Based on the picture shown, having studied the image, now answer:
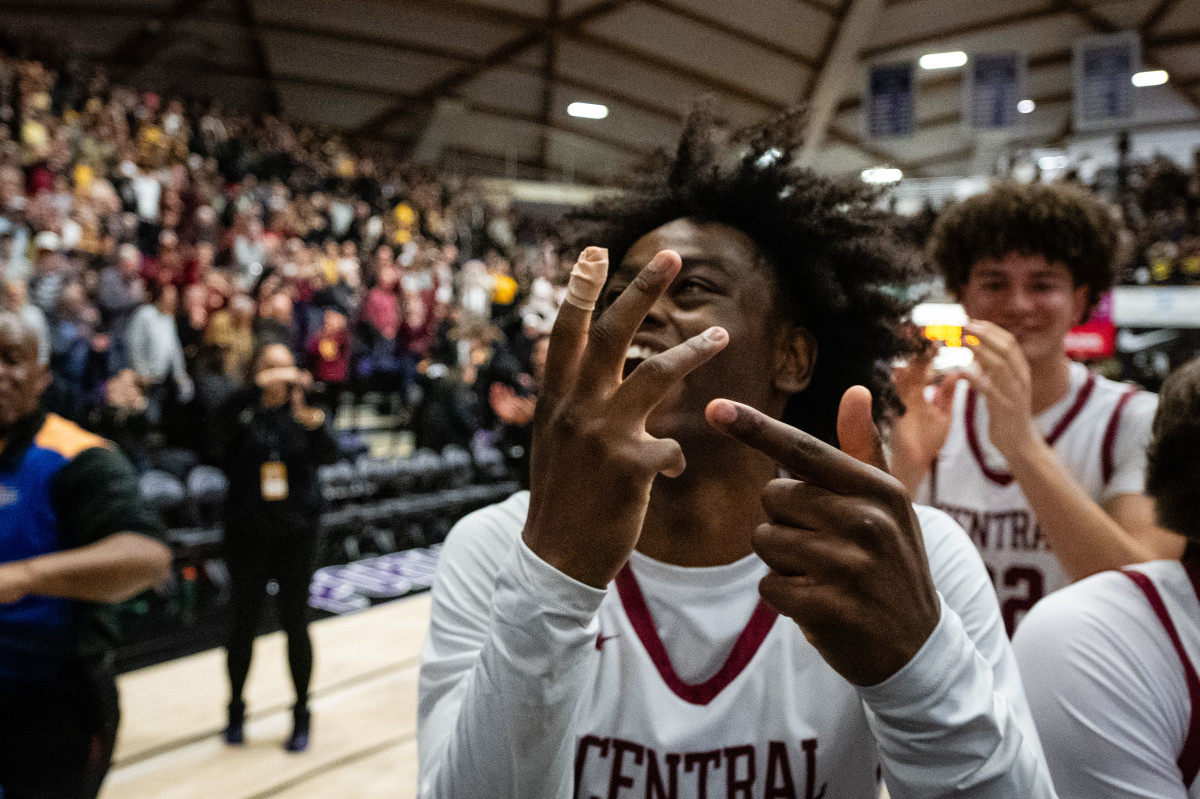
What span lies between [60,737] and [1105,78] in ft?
46.5

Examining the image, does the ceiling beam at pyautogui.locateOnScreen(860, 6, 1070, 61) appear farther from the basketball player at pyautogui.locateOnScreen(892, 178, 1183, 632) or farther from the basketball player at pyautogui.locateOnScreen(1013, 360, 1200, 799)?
the basketball player at pyautogui.locateOnScreen(1013, 360, 1200, 799)

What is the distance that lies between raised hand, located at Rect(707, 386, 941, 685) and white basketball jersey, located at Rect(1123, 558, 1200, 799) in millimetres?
688

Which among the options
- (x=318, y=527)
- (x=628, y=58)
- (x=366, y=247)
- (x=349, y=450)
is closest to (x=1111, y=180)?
(x=628, y=58)

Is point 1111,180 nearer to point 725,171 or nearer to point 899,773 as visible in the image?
point 725,171

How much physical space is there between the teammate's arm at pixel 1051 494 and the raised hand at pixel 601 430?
117 cm

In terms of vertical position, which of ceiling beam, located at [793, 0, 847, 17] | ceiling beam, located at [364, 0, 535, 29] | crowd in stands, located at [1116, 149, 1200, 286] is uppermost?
ceiling beam, located at [364, 0, 535, 29]

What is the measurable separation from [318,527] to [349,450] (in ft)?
11.3

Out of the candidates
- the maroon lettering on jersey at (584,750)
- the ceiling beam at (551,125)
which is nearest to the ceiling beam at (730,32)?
the ceiling beam at (551,125)

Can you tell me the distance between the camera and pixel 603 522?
803 millimetres

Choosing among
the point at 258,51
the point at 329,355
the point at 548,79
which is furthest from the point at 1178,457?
the point at 258,51

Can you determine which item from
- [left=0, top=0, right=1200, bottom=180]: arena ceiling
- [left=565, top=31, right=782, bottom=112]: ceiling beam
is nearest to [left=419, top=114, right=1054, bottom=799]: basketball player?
[left=0, top=0, right=1200, bottom=180]: arena ceiling

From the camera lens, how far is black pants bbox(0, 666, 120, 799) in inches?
74.3

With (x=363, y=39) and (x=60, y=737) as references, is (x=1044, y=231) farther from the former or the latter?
(x=363, y=39)

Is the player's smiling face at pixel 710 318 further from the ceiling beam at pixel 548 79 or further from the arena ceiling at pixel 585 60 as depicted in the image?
the ceiling beam at pixel 548 79
